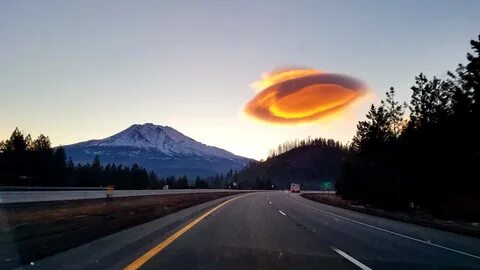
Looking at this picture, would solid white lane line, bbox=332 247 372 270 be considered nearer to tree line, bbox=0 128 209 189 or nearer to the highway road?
the highway road

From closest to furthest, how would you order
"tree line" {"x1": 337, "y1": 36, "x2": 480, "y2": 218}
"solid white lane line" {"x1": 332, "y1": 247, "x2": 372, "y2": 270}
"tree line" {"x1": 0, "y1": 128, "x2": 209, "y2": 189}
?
"solid white lane line" {"x1": 332, "y1": 247, "x2": 372, "y2": 270} → "tree line" {"x1": 337, "y1": 36, "x2": 480, "y2": 218} → "tree line" {"x1": 0, "y1": 128, "x2": 209, "y2": 189}

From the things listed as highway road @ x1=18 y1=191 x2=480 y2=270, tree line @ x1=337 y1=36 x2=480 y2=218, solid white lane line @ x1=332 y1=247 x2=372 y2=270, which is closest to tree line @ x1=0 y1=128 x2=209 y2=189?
tree line @ x1=337 y1=36 x2=480 y2=218

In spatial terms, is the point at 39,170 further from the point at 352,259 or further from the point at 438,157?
the point at 352,259

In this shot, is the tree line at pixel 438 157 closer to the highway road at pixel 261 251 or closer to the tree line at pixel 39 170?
the highway road at pixel 261 251

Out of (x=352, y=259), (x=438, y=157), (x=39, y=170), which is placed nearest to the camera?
(x=352, y=259)

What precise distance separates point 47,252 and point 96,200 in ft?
127

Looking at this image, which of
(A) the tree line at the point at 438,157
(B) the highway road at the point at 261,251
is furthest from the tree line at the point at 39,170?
(B) the highway road at the point at 261,251

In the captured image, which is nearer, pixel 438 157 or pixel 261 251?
pixel 261 251

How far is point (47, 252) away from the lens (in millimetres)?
10992

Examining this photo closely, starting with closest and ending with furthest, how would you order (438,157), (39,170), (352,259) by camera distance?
(352,259) → (438,157) → (39,170)

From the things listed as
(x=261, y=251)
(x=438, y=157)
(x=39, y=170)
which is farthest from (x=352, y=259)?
(x=39, y=170)

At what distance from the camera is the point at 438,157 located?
1601 inches

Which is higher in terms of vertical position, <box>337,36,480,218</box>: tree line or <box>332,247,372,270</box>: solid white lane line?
<box>337,36,480,218</box>: tree line

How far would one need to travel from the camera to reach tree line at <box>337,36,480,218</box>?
3781 cm
